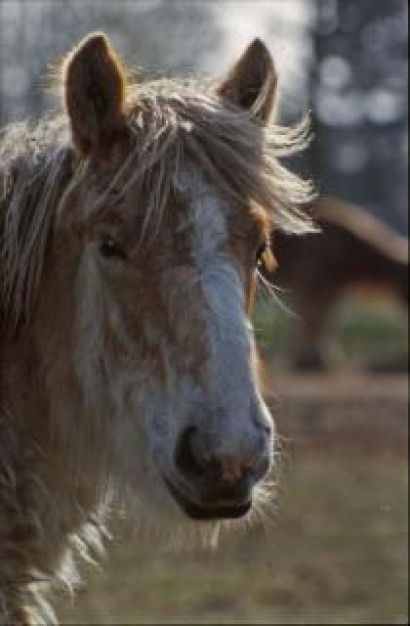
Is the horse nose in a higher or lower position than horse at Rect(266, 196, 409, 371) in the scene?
higher

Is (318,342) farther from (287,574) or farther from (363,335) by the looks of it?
(287,574)

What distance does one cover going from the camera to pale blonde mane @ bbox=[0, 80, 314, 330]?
433 centimetres

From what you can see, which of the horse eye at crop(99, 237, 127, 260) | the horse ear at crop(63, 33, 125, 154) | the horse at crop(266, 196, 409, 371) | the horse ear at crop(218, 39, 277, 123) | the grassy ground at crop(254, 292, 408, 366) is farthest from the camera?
the grassy ground at crop(254, 292, 408, 366)

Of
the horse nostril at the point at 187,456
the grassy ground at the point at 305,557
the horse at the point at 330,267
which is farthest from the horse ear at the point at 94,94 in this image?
the horse at the point at 330,267

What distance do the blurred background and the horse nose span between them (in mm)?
1080

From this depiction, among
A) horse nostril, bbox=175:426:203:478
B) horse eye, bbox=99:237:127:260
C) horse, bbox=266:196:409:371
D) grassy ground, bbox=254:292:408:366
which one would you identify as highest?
horse eye, bbox=99:237:127:260

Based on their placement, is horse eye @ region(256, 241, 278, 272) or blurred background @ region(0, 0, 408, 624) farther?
blurred background @ region(0, 0, 408, 624)

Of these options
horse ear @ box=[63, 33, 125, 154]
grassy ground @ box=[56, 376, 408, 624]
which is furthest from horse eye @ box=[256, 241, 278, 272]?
grassy ground @ box=[56, 376, 408, 624]

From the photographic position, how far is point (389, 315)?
33500mm

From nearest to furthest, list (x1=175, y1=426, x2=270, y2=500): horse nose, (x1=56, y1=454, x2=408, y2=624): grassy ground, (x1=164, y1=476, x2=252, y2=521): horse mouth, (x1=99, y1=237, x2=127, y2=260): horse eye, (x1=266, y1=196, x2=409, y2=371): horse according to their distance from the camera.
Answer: (x1=175, y1=426, x2=270, y2=500): horse nose, (x1=164, y1=476, x2=252, y2=521): horse mouth, (x1=99, y1=237, x2=127, y2=260): horse eye, (x1=56, y1=454, x2=408, y2=624): grassy ground, (x1=266, y1=196, x2=409, y2=371): horse

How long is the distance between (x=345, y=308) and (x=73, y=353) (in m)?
32.7

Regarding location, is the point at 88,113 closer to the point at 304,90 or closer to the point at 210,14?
the point at 210,14

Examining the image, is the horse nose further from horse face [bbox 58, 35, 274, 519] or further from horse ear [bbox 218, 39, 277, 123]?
horse ear [bbox 218, 39, 277, 123]

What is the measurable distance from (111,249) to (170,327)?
30 centimetres
